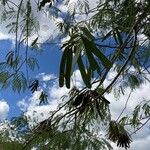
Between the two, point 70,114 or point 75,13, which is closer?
point 70,114

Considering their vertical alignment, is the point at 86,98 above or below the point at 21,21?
below

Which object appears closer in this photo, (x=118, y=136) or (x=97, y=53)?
(x=97, y=53)

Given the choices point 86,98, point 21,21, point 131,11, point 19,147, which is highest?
point 21,21

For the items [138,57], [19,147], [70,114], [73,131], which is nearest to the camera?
[70,114]

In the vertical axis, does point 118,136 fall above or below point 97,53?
above

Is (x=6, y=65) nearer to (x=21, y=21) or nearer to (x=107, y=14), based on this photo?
(x=21, y=21)

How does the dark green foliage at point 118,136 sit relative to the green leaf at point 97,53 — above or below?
above

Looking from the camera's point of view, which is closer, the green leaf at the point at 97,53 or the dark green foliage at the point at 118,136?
the green leaf at the point at 97,53

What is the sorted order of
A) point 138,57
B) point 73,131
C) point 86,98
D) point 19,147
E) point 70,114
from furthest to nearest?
point 138,57, point 19,147, point 73,131, point 70,114, point 86,98

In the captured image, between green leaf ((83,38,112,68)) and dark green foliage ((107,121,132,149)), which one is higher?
dark green foliage ((107,121,132,149))

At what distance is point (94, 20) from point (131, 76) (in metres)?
0.45

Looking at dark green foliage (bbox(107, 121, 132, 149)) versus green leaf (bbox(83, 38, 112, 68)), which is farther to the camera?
dark green foliage (bbox(107, 121, 132, 149))

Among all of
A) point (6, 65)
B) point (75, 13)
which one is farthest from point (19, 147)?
point (75, 13)

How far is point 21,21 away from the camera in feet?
8.96
